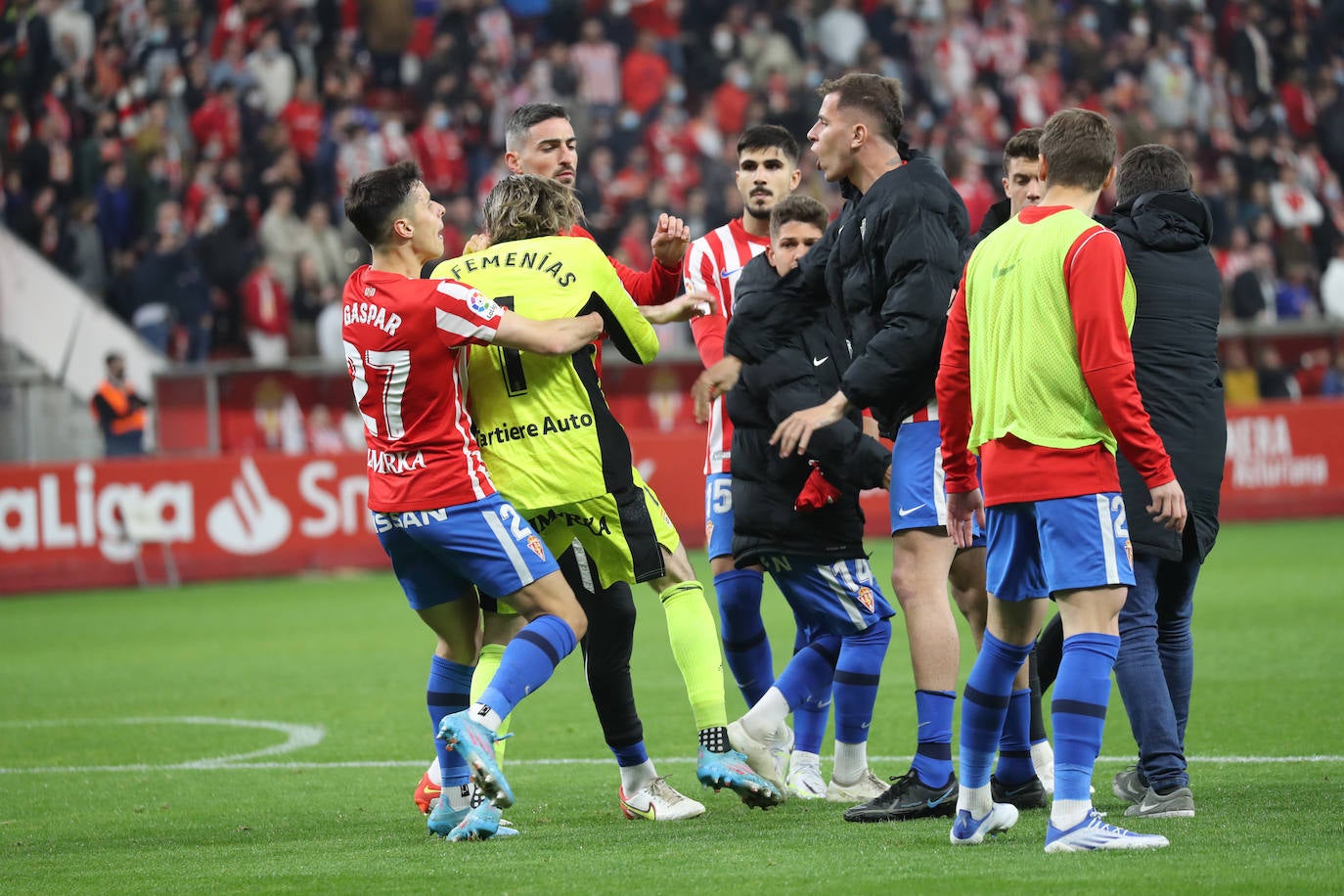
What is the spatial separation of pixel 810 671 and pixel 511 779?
1.45 m

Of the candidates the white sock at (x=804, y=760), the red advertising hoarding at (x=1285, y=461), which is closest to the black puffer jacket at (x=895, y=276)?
the white sock at (x=804, y=760)

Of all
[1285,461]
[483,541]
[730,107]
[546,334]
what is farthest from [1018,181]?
[730,107]

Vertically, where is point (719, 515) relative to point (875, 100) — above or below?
below

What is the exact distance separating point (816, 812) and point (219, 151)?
1636cm

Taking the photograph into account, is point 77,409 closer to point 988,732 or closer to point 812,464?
point 812,464

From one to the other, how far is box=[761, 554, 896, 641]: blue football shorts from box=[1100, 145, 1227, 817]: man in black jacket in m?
0.94

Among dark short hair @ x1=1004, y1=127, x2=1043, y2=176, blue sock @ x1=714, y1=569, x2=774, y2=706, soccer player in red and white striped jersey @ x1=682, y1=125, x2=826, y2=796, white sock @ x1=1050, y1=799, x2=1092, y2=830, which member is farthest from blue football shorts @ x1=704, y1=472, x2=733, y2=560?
white sock @ x1=1050, y1=799, x2=1092, y2=830

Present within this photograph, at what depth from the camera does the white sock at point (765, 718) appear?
6.34 metres

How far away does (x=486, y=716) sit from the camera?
5.45 metres

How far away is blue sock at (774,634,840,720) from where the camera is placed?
653cm

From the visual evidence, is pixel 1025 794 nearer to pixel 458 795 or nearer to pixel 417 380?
pixel 458 795

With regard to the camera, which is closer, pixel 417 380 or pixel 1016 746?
pixel 417 380

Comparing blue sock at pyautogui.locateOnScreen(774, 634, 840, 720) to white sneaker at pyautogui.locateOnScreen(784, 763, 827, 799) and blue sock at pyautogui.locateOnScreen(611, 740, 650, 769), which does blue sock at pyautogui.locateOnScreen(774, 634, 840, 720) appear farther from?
blue sock at pyautogui.locateOnScreen(611, 740, 650, 769)

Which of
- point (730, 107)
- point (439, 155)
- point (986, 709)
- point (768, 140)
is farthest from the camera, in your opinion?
point (730, 107)
